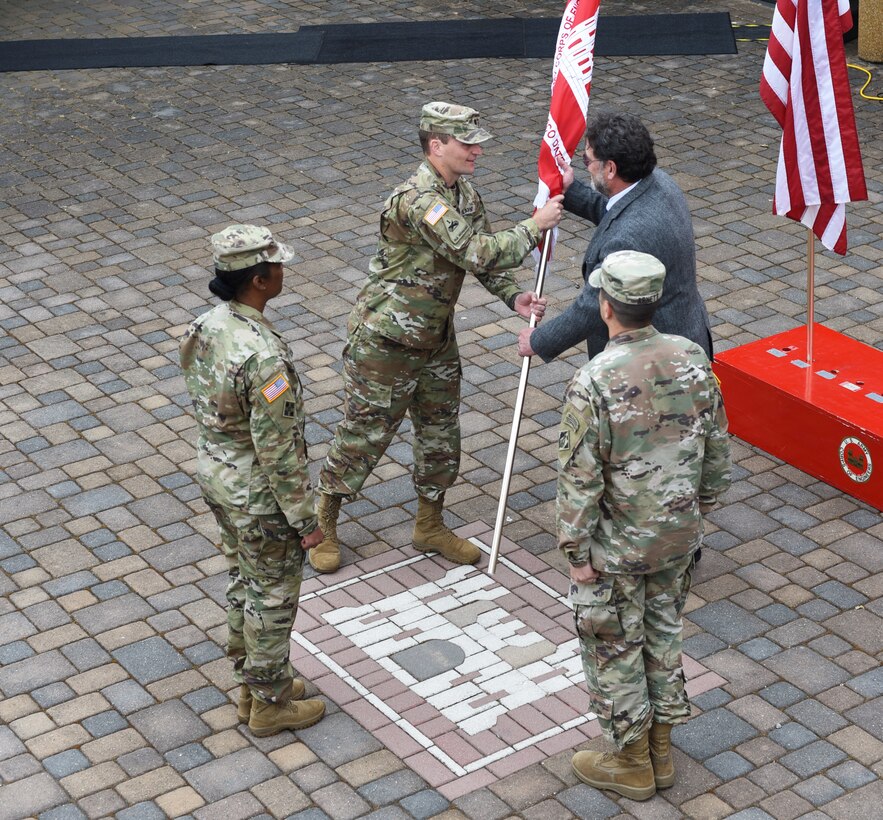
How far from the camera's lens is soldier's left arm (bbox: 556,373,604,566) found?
4.91 meters

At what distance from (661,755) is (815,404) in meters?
2.57

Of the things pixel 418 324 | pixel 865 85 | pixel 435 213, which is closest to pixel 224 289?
pixel 435 213

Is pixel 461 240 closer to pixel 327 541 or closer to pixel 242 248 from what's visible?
pixel 242 248

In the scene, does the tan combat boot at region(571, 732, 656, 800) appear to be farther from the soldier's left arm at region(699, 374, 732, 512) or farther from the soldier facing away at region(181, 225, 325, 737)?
the soldier facing away at region(181, 225, 325, 737)

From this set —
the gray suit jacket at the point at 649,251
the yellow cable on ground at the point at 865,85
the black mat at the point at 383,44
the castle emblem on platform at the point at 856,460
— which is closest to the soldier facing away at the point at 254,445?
the gray suit jacket at the point at 649,251

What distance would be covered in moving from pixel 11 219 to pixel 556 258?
13.2 ft

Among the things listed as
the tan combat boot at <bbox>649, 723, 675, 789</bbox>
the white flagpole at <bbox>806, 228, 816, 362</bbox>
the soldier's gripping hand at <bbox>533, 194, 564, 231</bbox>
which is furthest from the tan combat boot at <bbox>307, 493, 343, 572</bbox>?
the white flagpole at <bbox>806, 228, 816, 362</bbox>

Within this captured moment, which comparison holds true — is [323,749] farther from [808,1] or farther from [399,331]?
[808,1]

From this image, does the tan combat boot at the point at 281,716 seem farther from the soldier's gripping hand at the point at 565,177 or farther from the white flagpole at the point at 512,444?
the soldier's gripping hand at the point at 565,177

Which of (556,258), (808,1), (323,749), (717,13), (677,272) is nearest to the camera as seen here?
(323,749)

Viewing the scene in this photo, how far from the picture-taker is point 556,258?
995 cm

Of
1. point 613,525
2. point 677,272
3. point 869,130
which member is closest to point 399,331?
point 677,272

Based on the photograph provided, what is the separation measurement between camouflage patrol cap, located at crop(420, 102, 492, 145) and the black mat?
7.84 meters

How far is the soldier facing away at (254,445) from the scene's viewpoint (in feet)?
17.0
